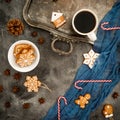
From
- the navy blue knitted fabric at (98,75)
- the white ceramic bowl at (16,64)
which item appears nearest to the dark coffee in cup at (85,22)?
the navy blue knitted fabric at (98,75)

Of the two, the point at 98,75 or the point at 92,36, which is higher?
the point at 92,36

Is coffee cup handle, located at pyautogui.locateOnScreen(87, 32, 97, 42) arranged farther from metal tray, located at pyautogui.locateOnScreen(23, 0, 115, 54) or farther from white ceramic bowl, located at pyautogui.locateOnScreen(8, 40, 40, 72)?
white ceramic bowl, located at pyautogui.locateOnScreen(8, 40, 40, 72)

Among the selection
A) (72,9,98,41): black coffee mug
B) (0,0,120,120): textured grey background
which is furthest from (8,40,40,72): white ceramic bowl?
(72,9,98,41): black coffee mug

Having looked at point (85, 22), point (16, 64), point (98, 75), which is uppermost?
point (85, 22)

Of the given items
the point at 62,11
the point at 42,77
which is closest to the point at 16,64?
the point at 42,77

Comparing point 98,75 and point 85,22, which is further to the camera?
point 98,75

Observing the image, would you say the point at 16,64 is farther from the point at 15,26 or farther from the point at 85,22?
the point at 85,22

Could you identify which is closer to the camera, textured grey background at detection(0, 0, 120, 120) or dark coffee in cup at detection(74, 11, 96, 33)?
dark coffee in cup at detection(74, 11, 96, 33)
